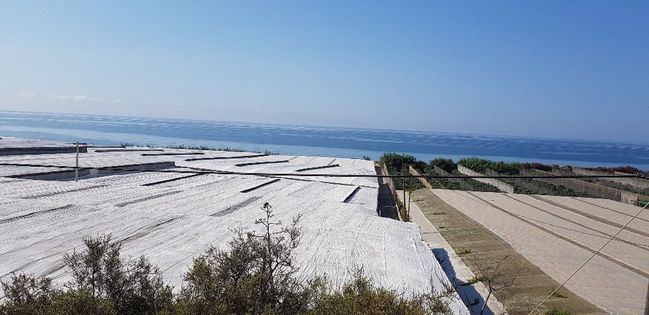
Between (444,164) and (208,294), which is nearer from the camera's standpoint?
(208,294)

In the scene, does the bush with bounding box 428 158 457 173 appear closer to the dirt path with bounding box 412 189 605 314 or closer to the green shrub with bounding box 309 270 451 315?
the dirt path with bounding box 412 189 605 314

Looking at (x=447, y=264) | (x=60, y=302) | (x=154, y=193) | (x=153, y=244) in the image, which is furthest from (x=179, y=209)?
(x=60, y=302)

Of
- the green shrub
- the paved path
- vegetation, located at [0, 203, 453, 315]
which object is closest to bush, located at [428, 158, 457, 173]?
the paved path

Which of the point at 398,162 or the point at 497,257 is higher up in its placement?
the point at 398,162

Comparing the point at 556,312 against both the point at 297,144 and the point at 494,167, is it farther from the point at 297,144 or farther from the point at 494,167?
the point at 297,144

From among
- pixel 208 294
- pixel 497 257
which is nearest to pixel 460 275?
pixel 497 257

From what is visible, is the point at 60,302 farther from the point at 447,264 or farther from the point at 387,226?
the point at 447,264
